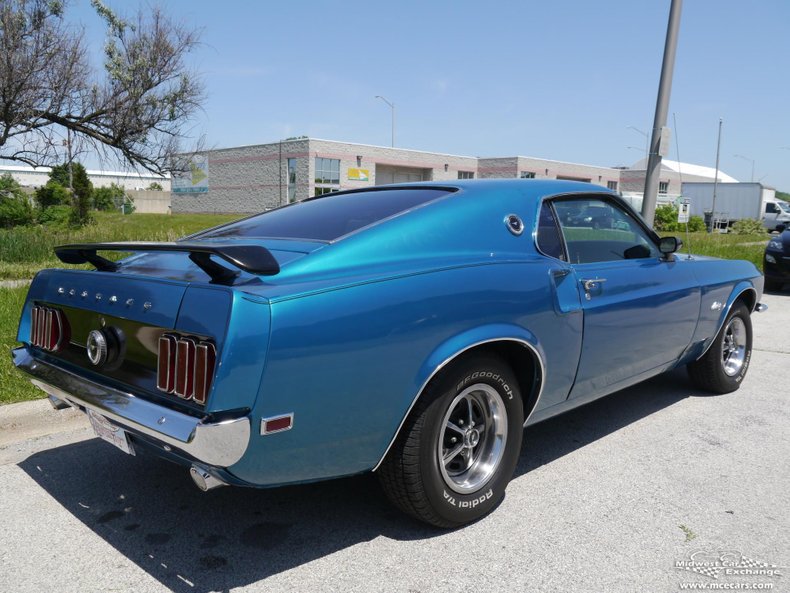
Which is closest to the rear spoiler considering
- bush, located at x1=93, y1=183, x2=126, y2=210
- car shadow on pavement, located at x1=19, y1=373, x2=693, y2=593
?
car shadow on pavement, located at x1=19, y1=373, x2=693, y2=593

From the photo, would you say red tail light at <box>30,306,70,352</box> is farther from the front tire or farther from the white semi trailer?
the white semi trailer

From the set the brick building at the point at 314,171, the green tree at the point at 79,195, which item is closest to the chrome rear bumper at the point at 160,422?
the green tree at the point at 79,195

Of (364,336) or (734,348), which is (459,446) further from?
(734,348)

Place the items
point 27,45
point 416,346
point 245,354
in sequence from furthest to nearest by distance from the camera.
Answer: point 27,45
point 416,346
point 245,354

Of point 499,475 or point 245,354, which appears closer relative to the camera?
point 245,354

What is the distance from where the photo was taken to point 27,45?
39.0 feet

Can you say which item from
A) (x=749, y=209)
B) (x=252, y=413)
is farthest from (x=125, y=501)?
(x=749, y=209)

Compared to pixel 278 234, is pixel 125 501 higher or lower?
lower

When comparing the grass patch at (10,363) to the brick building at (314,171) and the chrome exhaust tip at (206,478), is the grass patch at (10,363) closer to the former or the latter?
the chrome exhaust tip at (206,478)

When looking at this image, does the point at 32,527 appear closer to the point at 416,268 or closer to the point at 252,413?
the point at 252,413

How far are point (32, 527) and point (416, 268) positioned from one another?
207cm

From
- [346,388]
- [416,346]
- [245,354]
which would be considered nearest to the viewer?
[245,354]

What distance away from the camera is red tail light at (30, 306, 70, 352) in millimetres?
3014

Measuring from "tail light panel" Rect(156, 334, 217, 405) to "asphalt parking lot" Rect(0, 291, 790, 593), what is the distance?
2.60 feet
